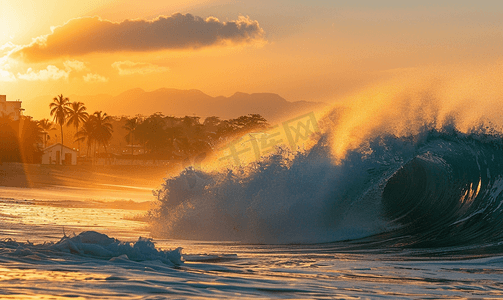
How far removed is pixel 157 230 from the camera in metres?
15.7

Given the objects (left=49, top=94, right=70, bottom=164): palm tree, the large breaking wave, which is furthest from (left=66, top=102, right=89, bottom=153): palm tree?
the large breaking wave

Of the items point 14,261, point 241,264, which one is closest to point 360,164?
point 241,264

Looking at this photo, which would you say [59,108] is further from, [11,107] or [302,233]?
[302,233]

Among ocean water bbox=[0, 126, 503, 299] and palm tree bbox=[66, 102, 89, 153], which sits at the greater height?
palm tree bbox=[66, 102, 89, 153]

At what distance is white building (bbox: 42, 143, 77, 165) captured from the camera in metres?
111

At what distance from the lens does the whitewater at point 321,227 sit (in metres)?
7.50

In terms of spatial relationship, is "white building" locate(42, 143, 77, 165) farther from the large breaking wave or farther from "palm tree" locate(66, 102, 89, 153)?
the large breaking wave

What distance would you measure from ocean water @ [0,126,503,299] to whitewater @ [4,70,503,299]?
0.12 feet

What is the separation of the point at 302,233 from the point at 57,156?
105283 mm

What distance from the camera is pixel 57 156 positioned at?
11238 centimetres

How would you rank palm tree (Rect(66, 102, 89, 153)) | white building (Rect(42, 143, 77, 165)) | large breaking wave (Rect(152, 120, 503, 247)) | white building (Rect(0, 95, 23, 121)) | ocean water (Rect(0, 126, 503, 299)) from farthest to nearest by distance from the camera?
palm tree (Rect(66, 102, 89, 153)), white building (Rect(42, 143, 77, 165)), white building (Rect(0, 95, 23, 121)), large breaking wave (Rect(152, 120, 503, 247)), ocean water (Rect(0, 126, 503, 299))

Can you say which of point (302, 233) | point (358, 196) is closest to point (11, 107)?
point (358, 196)

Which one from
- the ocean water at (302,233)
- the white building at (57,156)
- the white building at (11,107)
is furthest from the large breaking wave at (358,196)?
the white building at (57,156)

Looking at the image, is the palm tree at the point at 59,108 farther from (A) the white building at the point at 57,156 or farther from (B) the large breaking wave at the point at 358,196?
(B) the large breaking wave at the point at 358,196
